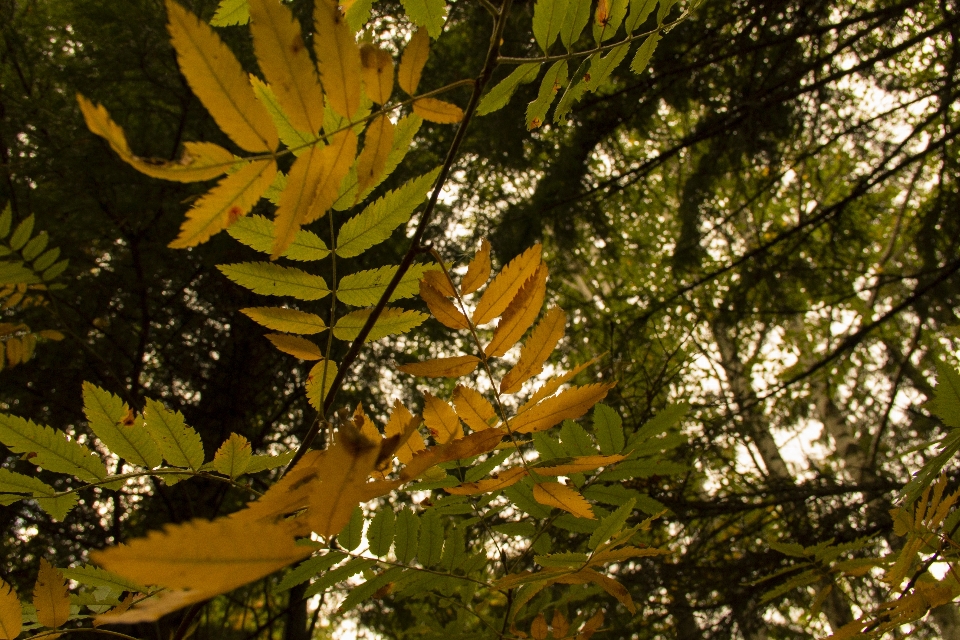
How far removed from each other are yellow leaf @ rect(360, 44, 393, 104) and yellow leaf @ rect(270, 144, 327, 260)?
0.24 ft

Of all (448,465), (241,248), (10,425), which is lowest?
(448,465)

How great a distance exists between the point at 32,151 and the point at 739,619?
427 centimetres

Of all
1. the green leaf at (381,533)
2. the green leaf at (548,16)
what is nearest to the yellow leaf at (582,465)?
the green leaf at (381,533)

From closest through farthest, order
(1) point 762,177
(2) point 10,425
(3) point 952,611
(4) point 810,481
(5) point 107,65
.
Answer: (2) point 10,425 → (5) point 107,65 → (4) point 810,481 → (1) point 762,177 → (3) point 952,611

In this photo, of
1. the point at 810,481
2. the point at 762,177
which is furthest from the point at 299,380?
the point at 762,177

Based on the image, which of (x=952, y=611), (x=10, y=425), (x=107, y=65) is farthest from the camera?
(x=952, y=611)

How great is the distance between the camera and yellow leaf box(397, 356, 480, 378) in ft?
2.33

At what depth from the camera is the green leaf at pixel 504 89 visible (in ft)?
2.58

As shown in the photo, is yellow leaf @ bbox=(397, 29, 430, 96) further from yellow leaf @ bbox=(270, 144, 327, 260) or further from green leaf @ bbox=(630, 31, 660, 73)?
green leaf @ bbox=(630, 31, 660, 73)

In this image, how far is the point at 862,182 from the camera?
10.7 ft

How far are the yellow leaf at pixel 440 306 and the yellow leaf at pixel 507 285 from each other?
2 cm

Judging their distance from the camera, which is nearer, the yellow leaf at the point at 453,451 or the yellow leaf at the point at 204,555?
the yellow leaf at the point at 204,555

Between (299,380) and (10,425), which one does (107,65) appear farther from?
(10,425)

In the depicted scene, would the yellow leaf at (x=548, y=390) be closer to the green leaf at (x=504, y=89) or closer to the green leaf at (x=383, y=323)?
the green leaf at (x=383, y=323)
